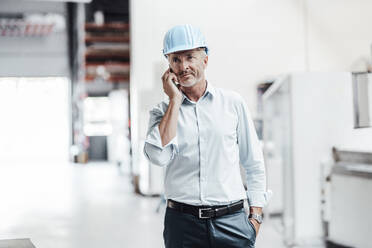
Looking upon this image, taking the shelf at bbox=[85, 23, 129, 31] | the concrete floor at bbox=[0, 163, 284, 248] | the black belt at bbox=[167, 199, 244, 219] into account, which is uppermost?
the shelf at bbox=[85, 23, 129, 31]

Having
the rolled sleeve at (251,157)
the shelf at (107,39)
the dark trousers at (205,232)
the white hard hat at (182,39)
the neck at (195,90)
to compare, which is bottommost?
the dark trousers at (205,232)

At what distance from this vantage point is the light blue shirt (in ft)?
4.68

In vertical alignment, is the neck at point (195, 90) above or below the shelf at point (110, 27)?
below

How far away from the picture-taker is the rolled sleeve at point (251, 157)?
1.51 meters

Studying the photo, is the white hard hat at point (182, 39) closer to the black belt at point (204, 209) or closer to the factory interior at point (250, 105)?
the black belt at point (204, 209)

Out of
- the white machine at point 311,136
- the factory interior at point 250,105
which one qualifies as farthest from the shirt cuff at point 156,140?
the white machine at point 311,136

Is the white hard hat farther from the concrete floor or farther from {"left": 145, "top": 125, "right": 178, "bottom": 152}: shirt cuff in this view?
the concrete floor

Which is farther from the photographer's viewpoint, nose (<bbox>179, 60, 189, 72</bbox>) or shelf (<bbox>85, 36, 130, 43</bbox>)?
shelf (<bbox>85, 36, 130, 43</bbox>)

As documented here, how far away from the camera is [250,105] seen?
20.5ft

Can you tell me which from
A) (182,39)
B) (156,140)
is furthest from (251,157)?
(182,39)

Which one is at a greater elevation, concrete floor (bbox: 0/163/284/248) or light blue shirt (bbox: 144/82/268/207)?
light blue shirt (bbox: 144/82/268/207)

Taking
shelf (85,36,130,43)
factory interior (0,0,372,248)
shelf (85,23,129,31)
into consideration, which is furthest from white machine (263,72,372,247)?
shelf (85,36,130,43)

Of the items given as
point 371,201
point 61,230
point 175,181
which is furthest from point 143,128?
point 175,181

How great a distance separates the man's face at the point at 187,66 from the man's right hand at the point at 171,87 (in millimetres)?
24
